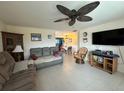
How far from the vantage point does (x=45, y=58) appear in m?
3.65

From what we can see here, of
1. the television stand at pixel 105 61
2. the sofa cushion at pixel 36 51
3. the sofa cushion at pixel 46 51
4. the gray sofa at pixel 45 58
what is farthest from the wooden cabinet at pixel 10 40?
the television stand at pixel 105 61

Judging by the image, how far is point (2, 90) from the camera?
131cm

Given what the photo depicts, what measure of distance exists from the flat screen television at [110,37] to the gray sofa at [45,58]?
211cm

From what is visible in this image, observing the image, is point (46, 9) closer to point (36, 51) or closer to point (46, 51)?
point (36, 51)

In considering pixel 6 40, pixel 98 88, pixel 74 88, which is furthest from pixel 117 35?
pixel 6 40

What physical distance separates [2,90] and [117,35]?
3.74 m

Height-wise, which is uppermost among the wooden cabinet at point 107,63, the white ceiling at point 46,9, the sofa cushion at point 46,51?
the white ceiling at point 46,9

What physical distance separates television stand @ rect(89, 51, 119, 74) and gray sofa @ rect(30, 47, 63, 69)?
1696 mm

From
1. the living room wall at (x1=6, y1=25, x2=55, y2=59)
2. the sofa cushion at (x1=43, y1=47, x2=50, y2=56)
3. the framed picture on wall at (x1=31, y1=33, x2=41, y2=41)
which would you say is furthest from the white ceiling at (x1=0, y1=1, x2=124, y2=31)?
the sofa cushion at (x1=43, y1=47, x2=50, y2=56)

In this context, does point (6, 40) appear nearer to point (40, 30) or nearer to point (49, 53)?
point (40, 30)

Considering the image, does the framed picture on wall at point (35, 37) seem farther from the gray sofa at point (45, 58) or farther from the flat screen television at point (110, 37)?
the flat screen television at point (110, 37)

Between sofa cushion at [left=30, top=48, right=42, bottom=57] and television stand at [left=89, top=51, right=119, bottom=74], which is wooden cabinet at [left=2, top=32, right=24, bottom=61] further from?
television stand at [left=89, top=51, right=119, bottom=74]

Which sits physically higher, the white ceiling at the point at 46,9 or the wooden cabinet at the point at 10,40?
the white ceiling at the point at 46,9

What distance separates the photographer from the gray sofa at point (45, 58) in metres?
3.33
